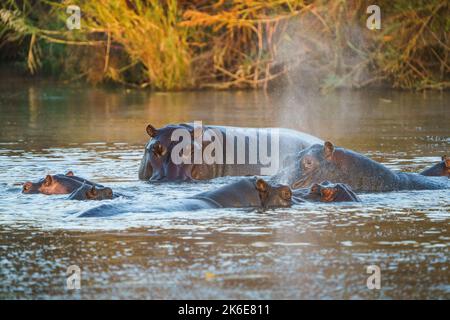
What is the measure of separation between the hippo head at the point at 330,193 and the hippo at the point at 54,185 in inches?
62.0

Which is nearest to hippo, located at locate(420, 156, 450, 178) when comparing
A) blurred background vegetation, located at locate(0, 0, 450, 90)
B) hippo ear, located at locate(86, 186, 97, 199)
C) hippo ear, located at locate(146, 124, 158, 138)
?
hippo ear, located at locate(146, 124, 158, 138)

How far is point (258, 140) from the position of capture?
9.84 metres

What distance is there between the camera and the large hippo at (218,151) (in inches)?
376

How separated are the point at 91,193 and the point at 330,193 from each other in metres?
1.63

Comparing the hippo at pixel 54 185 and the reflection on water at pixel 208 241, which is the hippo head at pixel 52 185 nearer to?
the hippo at pixel 54 185

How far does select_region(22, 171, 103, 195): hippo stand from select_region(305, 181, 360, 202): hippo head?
158cm

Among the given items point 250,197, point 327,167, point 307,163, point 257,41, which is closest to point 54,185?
point 250,197

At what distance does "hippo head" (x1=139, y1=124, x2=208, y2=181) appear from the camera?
374 inches

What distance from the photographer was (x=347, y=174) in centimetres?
859

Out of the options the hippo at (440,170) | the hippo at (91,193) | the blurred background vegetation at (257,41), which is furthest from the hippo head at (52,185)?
the blurred background vegetation at (257,41)

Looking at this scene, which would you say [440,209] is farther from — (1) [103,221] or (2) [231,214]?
(1) [103,221]

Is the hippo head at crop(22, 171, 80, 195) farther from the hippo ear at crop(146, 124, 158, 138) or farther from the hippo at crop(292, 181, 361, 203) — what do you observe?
the hippo at crop(292, 181, 361, 203)

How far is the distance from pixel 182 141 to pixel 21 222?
2.62 meters
